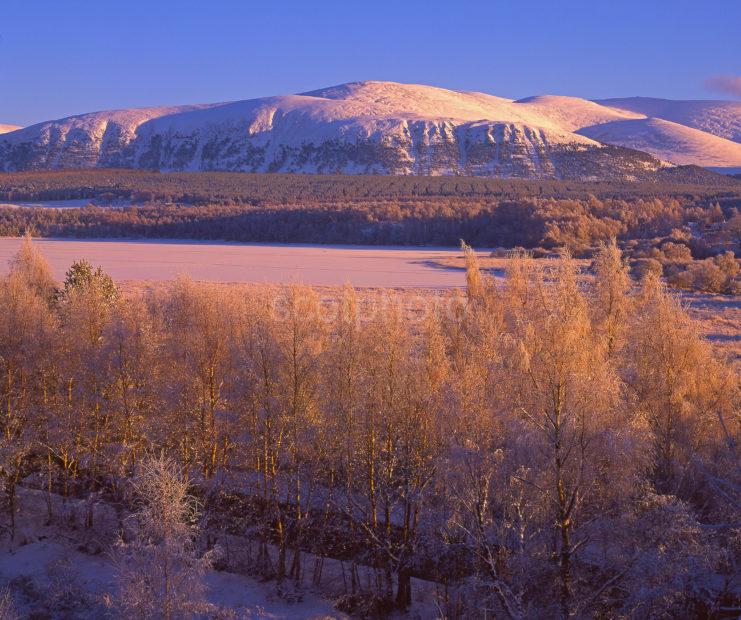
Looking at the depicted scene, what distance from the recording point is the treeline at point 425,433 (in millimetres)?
10102

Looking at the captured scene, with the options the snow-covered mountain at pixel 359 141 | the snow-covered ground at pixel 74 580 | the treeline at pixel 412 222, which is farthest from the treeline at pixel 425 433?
the snow-covered mountain at pixel 359 141

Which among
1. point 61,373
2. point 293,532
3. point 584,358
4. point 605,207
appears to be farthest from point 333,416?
point 605,207

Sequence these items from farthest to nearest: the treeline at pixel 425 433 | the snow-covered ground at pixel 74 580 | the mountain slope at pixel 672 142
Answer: the mountain slope at pixel 672 142 → the snow-covered ground at pixel 74 580 → the treeline at pixel 425 433

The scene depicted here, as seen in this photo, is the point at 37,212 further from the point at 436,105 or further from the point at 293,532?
the point at 436,105

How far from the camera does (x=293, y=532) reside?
1395 centimetres

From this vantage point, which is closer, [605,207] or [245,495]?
[245,495]

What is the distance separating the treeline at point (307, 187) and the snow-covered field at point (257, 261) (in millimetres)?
23548

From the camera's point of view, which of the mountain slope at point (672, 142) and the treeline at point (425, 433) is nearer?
the treeline at point (425, 433)

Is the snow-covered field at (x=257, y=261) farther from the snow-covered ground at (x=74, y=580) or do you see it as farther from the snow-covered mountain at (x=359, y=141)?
the snow-covered mountain at (x=359, y=141)

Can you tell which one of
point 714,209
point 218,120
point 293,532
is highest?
point 218,120

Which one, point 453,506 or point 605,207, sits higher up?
point 605,207

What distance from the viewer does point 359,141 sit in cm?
12388

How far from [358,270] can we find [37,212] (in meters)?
46.7

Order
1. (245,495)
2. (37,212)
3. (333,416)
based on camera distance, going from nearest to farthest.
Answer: (333,416) < (245,495) < (37,212)
